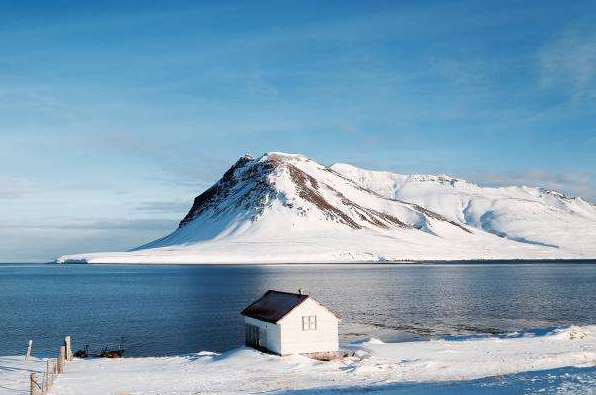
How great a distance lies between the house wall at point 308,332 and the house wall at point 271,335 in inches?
20.3

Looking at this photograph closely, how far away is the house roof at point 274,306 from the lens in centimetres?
4884

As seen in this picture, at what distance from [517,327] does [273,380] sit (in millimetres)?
40162

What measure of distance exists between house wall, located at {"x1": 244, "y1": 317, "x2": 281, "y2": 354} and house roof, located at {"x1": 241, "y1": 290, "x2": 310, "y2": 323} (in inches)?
20.7

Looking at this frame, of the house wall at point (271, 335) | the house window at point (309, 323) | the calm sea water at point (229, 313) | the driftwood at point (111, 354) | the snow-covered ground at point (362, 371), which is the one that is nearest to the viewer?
the snow-covered ground at point (362, 371)

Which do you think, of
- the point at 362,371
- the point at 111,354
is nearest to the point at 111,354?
the point at 111,354

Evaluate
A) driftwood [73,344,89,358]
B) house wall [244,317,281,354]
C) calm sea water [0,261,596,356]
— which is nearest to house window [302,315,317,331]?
house wall [244,317,281,354]

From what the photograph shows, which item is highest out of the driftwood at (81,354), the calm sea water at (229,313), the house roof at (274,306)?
the house roof at (274,306)

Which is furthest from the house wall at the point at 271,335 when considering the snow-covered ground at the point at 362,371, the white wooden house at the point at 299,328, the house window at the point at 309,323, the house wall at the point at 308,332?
the house window at the point at 309,323

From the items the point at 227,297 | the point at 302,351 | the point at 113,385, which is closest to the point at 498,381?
the point at 302,351

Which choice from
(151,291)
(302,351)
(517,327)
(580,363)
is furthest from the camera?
(151,291)

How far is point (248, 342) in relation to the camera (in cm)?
5466

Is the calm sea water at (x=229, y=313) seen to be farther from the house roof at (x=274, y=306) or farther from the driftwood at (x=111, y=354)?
the house roof at (x=274, y=306)

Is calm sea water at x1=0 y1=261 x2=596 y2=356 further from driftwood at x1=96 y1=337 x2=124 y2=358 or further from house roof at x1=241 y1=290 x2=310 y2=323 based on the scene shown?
house roof at x1=241 y1=290 x2=310 y2=323

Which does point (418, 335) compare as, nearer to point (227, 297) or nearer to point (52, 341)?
point (52, 341)
